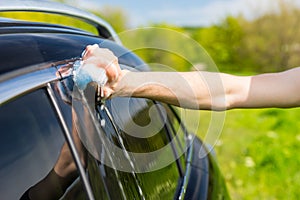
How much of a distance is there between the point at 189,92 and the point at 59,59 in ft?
1.62

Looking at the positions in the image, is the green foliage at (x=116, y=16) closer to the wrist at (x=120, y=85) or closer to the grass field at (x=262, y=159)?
the grass field at (x=262, y=159)

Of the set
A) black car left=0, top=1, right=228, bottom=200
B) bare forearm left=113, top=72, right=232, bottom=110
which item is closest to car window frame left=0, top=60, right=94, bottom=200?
black car left=0, top=1, right=228, bottom=200

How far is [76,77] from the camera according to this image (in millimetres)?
1613

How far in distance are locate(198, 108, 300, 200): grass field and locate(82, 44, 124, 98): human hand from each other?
3.30m

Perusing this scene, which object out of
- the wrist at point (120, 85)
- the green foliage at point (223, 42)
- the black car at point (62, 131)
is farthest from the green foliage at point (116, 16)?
the wrist at point (120, 85)

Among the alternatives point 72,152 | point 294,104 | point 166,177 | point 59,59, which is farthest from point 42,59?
point 294,104

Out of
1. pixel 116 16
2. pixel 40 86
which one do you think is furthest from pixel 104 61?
pixel 116 16

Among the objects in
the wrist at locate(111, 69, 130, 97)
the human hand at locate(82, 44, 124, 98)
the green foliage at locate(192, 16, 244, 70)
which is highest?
the human hand at locate(82, 44, 124, 98)

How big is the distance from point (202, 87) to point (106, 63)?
0.44 meters

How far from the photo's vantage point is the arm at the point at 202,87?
5.61ft

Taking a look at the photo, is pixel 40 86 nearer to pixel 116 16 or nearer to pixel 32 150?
pixel 32 150

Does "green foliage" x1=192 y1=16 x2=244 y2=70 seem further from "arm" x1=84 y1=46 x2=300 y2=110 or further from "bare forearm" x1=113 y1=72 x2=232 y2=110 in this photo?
"bare forearm" x1=113 y1=72 x2=232 y2=110

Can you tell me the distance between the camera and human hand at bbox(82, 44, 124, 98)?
5.40 feet

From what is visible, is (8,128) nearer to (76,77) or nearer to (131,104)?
(76,77)
